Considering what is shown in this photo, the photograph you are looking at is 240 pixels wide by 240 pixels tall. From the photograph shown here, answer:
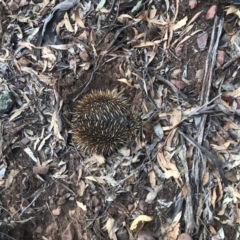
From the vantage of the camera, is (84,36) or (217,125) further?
(84,36)

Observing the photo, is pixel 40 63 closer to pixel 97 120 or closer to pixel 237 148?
pixel 97 120

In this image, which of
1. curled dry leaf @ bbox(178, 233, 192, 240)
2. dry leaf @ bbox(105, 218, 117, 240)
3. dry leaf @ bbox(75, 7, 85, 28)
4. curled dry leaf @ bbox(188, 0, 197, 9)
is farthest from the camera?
dry leaf @ bbox(75, 7, 85, 28)

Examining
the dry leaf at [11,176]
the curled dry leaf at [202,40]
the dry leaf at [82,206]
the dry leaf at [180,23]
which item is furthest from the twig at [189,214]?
the dry leaf at [11,176]

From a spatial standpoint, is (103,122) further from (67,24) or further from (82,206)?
(67,24)

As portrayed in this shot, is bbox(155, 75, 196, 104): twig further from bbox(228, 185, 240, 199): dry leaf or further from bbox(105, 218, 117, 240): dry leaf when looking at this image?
bbox(105, 218, 117, 240): dry leaf

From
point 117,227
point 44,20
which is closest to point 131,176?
point 117,227

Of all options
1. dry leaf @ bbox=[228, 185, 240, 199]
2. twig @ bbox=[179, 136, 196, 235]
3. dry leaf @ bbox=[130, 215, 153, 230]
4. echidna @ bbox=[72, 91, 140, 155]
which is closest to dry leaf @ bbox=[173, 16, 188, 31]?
echidna @ bbox=[72, 91, 140, 155]

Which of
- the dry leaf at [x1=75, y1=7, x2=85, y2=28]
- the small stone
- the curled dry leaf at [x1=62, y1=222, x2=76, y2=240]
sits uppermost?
the dry leaf at [x1=75, y1=7, x2=85, y2=28]
